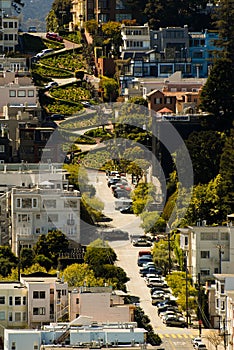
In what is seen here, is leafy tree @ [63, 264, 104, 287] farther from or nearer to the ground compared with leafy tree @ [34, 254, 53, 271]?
farther from the ground

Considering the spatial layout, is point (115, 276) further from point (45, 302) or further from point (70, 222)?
point (70, 222)

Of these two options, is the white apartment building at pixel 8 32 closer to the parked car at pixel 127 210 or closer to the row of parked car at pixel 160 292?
the parked car at pixel 127 210

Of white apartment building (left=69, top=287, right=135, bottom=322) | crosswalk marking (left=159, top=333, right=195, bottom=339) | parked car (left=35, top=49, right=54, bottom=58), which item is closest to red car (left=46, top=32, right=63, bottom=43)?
parked car (left=35, top=49, right=54, bottom=58)

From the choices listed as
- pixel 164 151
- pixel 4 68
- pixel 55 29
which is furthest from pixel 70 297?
pixel 55 29

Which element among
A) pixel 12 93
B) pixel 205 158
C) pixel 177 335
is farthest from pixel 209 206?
pixel 12 93

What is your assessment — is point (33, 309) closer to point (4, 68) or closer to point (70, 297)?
point (70, 297)

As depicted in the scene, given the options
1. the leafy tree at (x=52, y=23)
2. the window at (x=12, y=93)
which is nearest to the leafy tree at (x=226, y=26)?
the window at (x=12, y=93)

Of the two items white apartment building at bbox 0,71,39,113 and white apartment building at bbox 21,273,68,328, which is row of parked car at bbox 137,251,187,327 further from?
white apartment building at bbox 0,71,39,113
